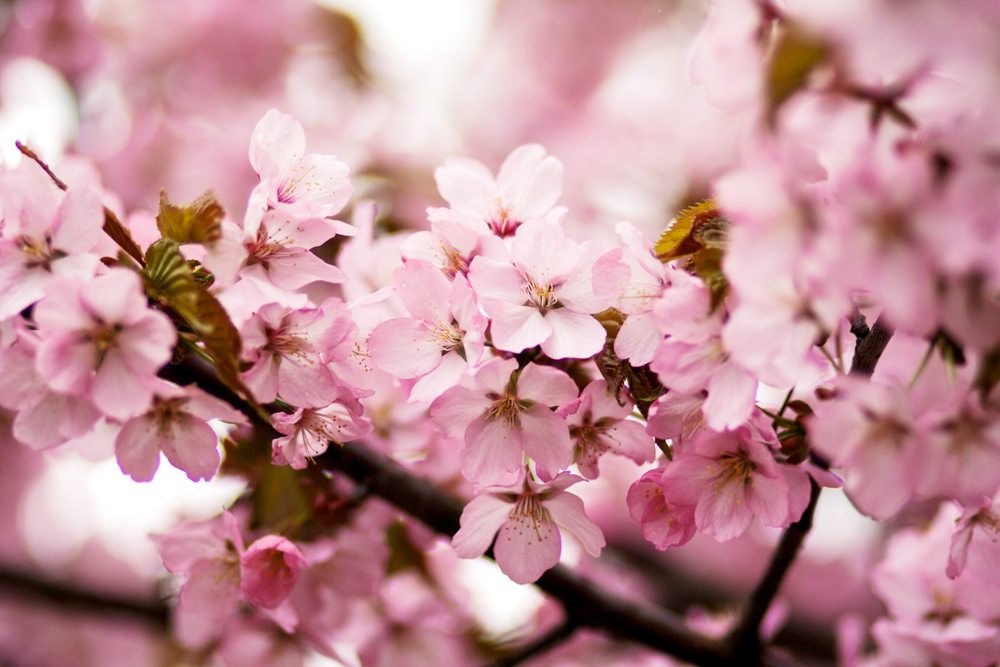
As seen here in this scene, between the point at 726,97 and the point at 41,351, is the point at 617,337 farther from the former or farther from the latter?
the point at 41,351

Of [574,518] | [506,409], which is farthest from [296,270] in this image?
[574,518]

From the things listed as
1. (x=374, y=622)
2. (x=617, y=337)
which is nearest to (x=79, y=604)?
(x=374, y=622)

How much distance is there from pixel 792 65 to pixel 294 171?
0.45 metres

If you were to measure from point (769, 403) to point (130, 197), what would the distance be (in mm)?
1956

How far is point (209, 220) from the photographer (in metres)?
0.73

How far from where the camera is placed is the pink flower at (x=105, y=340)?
0.66 meters

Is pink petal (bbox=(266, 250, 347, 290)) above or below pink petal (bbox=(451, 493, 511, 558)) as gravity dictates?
above

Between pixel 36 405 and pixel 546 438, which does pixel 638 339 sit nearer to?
pixel 546 438

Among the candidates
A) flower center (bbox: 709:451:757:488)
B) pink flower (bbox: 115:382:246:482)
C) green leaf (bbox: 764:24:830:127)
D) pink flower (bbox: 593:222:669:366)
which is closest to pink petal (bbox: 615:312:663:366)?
pink flower (bbox: 593:222:669:366)

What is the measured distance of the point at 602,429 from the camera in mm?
762

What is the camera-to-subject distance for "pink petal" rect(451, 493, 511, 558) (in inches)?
31.9

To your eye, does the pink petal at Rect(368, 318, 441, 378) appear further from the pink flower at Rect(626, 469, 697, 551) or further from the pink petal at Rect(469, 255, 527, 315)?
the pink flower at Rect(626, 469, 697, 551)

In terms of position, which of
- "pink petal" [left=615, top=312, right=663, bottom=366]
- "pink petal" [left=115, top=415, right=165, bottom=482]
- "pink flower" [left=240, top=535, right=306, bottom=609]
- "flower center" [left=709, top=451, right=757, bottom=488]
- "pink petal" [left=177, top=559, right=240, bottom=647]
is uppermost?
"pink petal" [left=615, top=312, right=663, bottom=366]

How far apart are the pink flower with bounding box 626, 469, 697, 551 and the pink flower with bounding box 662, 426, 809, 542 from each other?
→ 0.03 meters
